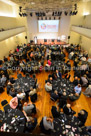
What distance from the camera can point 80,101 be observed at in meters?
5.50

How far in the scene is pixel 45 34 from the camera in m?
20.1

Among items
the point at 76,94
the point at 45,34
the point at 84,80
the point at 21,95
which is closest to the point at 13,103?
the point at 21,95

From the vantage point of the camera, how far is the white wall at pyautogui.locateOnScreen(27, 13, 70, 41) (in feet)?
60.5

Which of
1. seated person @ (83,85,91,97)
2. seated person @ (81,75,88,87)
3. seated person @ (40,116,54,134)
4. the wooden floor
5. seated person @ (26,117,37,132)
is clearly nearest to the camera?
seated person @ (40,116,54,134)

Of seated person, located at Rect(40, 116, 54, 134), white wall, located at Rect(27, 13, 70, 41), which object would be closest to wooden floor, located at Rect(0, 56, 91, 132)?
seated person, located at Rect(40, 116, 54, 134)

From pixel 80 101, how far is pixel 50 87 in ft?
7.33

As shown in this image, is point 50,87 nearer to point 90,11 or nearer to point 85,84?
point 85,84

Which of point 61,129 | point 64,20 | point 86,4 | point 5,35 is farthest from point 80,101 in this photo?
point 64,20

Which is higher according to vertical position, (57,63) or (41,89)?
(57,63)

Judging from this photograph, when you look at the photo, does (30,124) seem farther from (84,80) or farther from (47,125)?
(84,80)

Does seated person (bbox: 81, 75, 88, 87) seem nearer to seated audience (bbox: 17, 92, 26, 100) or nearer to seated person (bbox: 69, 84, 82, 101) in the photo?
seated person (bbox: 69, 84, 82, 101)

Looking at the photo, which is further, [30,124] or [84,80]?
[84,80]

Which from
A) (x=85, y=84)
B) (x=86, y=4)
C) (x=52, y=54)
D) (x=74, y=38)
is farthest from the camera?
(x=74, y=38)

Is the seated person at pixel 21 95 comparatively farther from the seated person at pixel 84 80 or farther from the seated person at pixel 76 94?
the seated person at pixel 84 80
